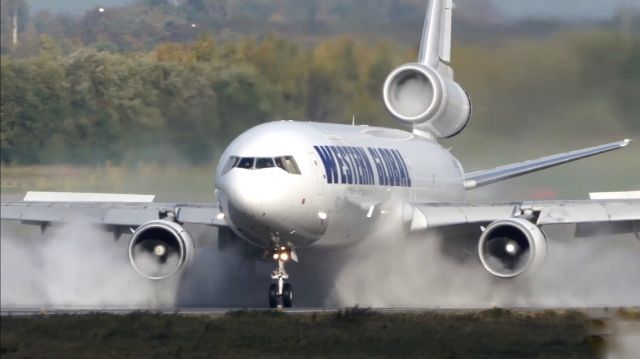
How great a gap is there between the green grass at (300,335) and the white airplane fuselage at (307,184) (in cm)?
337

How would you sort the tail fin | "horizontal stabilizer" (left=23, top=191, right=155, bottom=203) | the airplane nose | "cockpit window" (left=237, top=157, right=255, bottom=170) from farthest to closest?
the tail fin, "horizontal stabilizer" (left=23, top=191, right=155, bottom=203), "cockpit window" (left=237, top=157, right=255, bottom=170), the airplane nose

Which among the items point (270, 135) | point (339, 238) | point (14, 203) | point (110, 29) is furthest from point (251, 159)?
point (110, 29)

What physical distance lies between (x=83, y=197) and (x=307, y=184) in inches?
285

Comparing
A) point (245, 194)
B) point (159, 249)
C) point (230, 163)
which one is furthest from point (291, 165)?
point (159, 249)

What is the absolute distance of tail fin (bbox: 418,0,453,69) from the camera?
3950 cm

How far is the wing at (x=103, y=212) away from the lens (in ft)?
99.4

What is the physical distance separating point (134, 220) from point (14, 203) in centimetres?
237

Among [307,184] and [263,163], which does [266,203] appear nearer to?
[263,163]

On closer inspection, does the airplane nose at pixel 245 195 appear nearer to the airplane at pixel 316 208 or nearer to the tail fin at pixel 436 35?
the airplane at pixel 316 208

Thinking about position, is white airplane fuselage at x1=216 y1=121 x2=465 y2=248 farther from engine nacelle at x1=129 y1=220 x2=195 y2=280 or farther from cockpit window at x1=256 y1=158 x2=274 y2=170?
engine nacelle at x1=129 y1=220 x2=195 y2=280

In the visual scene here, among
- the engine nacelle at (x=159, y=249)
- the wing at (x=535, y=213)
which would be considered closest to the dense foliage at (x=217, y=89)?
the wing at (x=535, y=213)

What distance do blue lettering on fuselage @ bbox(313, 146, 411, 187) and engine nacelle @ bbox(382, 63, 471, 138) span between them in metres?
3.72

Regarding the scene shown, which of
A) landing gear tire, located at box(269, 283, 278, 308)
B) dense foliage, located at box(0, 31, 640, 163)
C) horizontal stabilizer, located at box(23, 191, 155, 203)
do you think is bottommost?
landing gear tire, located at box(269, 283, 278, 308)

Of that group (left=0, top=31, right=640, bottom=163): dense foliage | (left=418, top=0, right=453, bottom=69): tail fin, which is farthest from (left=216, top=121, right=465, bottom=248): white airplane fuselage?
(left=418, top=0, right=453, bottom=69): tail fin
